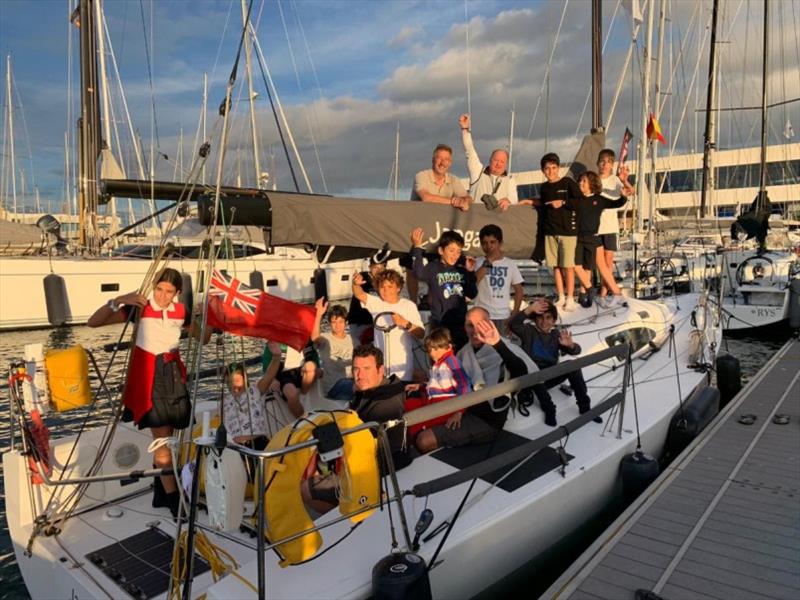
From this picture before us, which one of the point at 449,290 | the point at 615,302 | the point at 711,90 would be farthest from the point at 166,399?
the point at 711,90

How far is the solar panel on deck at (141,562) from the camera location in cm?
345

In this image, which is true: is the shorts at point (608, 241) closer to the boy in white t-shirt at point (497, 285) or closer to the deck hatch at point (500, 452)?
the boy in white t-shirt at point (497, 285)

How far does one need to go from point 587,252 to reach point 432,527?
4.53 metres

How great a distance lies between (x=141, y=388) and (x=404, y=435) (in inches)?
72.3

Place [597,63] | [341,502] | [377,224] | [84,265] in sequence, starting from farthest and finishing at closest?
[84,265], [597,63], [377,224], [341,502]

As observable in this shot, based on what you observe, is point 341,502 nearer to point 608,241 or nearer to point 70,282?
point 608,241

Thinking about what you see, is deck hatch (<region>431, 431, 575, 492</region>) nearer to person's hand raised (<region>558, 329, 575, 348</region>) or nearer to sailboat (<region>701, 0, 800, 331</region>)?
person's hand raised (<region>558, 329, 575, 348</region>)

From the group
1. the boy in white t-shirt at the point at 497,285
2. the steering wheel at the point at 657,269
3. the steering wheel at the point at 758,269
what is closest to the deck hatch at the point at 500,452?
the boy in white t-shirt at the point at 497,285

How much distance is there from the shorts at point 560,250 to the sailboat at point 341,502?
0.73 meters

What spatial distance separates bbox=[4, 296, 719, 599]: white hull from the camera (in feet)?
10.1

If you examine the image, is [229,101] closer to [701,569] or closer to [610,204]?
[701,569]

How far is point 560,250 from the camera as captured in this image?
264 inches

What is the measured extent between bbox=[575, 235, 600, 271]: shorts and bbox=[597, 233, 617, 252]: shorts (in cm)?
47

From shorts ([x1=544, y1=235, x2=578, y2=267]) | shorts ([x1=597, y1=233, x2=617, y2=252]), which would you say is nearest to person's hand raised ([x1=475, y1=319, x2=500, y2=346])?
shorts ([x1=544, y1=235, x2=578, y2=267])
